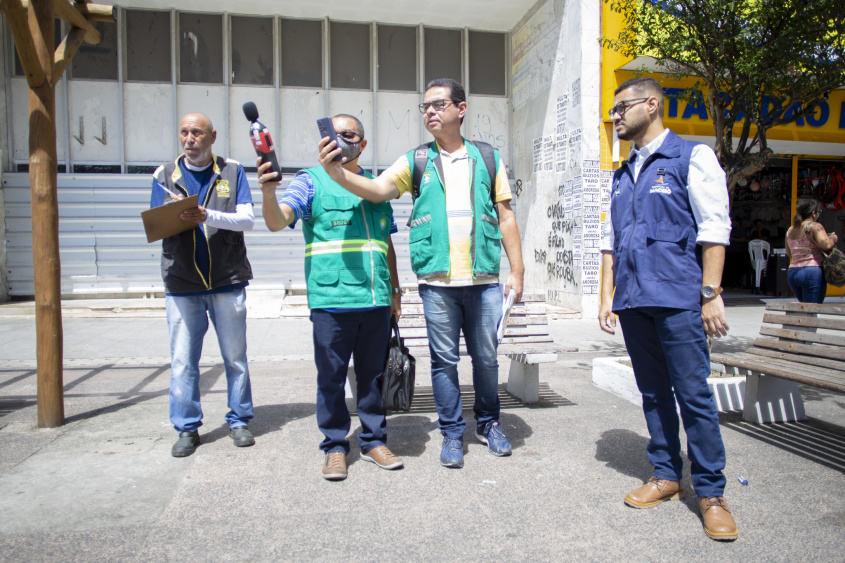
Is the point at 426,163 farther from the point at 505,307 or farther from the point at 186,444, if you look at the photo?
the point at 186,444

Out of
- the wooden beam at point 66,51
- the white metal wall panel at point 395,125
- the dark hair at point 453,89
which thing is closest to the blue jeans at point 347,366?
the dark hair at point 453,89

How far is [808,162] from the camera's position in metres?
14.0

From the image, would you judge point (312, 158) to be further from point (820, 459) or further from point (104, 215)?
point (820, 459)

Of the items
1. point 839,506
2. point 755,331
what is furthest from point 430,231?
point 755,331

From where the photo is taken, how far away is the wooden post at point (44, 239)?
4.05 m

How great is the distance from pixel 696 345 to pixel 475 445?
1.59m

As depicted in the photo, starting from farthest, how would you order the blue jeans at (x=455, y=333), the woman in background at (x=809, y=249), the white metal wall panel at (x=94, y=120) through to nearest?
1. the white metal wall panel at (x=94, y=120)
2. the woman in background at (x=809, y=249)
3. the blue jeans at (x=455, y=333)

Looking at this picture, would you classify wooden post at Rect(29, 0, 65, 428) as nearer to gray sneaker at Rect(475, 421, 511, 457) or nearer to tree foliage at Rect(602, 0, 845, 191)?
gray sneaker at Rect(475, 421, 511, 457)

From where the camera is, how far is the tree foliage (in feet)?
16.3

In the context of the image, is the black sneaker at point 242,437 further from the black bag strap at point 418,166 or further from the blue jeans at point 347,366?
the black bag strap at point 418,166

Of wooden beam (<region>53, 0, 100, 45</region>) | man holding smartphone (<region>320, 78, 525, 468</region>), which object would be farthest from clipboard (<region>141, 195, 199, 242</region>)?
wooden beam (<region>53, 0, 100, 45</region>)

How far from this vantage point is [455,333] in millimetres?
3441

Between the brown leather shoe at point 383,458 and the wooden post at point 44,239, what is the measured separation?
7.76 ft

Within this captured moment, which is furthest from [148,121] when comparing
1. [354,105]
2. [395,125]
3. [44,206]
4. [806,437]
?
[806,437]
